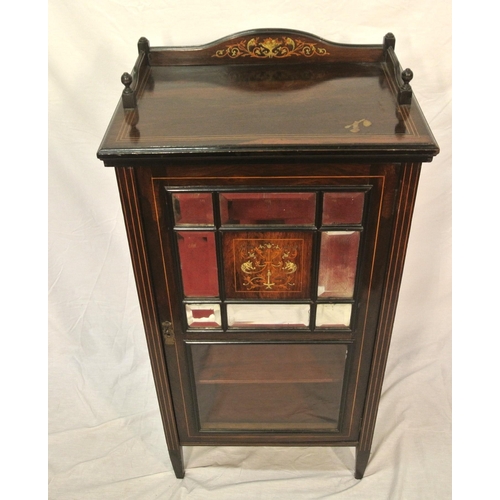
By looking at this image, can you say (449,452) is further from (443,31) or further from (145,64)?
(145,64)

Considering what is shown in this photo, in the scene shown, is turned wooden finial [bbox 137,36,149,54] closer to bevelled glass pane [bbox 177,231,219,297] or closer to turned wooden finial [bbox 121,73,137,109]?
turned wooden finial [bbox 121,73,137,109]

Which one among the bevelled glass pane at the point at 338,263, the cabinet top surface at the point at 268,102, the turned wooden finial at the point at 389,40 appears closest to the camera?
the cabinet top surface at the point at 268,102

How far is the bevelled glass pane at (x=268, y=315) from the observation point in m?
1.33

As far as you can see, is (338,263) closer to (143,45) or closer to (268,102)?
(268,102)

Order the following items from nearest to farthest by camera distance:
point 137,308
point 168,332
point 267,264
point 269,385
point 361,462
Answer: point 267,264 < point 168,332 < point 269,385 < point 361,462 < point 137,308

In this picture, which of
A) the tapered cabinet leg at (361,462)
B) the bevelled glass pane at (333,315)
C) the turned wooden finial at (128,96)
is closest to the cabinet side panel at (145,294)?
the turned wooden finial at (128,96)

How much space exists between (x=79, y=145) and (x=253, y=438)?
93cm

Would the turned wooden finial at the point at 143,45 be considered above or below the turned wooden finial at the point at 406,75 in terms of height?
above

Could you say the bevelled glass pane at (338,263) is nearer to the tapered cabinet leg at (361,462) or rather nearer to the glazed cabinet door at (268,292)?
the glazed cabinet door at (268,292)

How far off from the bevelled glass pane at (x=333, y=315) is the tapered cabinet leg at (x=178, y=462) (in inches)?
23.4

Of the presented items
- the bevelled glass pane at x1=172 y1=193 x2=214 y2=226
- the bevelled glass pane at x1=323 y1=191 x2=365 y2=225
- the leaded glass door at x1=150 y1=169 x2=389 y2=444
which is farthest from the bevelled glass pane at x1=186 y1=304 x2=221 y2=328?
the bevelled glass pane at x1=323 y1=191 x2=365 y2=225

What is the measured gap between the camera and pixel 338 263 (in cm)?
125

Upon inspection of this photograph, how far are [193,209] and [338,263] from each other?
0.32 metres

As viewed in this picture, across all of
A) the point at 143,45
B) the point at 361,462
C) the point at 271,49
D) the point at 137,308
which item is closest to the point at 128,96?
the point at 143,45
